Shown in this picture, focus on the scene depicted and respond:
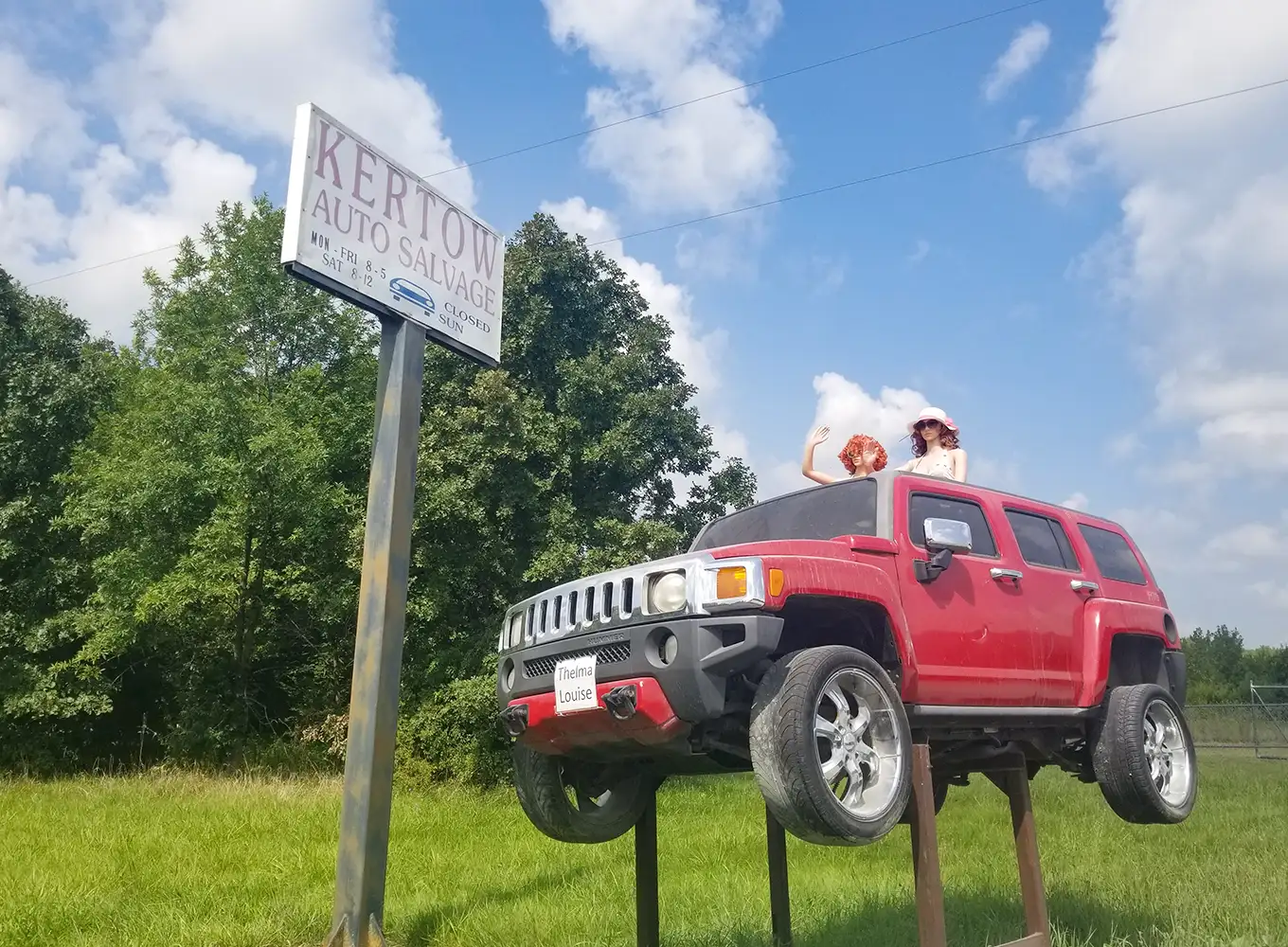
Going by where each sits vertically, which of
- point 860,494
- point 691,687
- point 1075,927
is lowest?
point 1075,927

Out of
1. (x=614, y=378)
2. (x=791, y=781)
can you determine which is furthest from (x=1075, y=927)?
Answer: (x=614, y=378)

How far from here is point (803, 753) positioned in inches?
136

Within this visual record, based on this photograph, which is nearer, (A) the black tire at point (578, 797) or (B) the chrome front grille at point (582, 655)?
(B) the chrome front grille at point (582, 655)

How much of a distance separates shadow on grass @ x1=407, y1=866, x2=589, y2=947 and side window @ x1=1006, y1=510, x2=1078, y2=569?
474 cm

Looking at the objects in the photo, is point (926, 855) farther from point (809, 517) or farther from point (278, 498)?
point (278, 498)

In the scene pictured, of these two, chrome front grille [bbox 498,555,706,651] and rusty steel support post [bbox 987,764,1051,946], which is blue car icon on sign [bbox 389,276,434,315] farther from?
rusty steel support post [bbox 987,764,1051,946]

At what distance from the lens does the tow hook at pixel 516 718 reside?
4.31m

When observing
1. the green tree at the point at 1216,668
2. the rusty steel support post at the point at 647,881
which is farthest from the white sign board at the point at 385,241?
the green tree at the point at 1216,668

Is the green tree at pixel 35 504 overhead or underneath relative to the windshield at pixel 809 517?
overhead

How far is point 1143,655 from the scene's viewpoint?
570cm

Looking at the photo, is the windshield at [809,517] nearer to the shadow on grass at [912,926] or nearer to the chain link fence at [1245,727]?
the shadow on grass at [912,926]

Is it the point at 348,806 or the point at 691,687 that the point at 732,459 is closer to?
the point at 348,806

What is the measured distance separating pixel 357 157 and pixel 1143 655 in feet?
17.6

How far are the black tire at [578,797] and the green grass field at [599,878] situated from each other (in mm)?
1809
